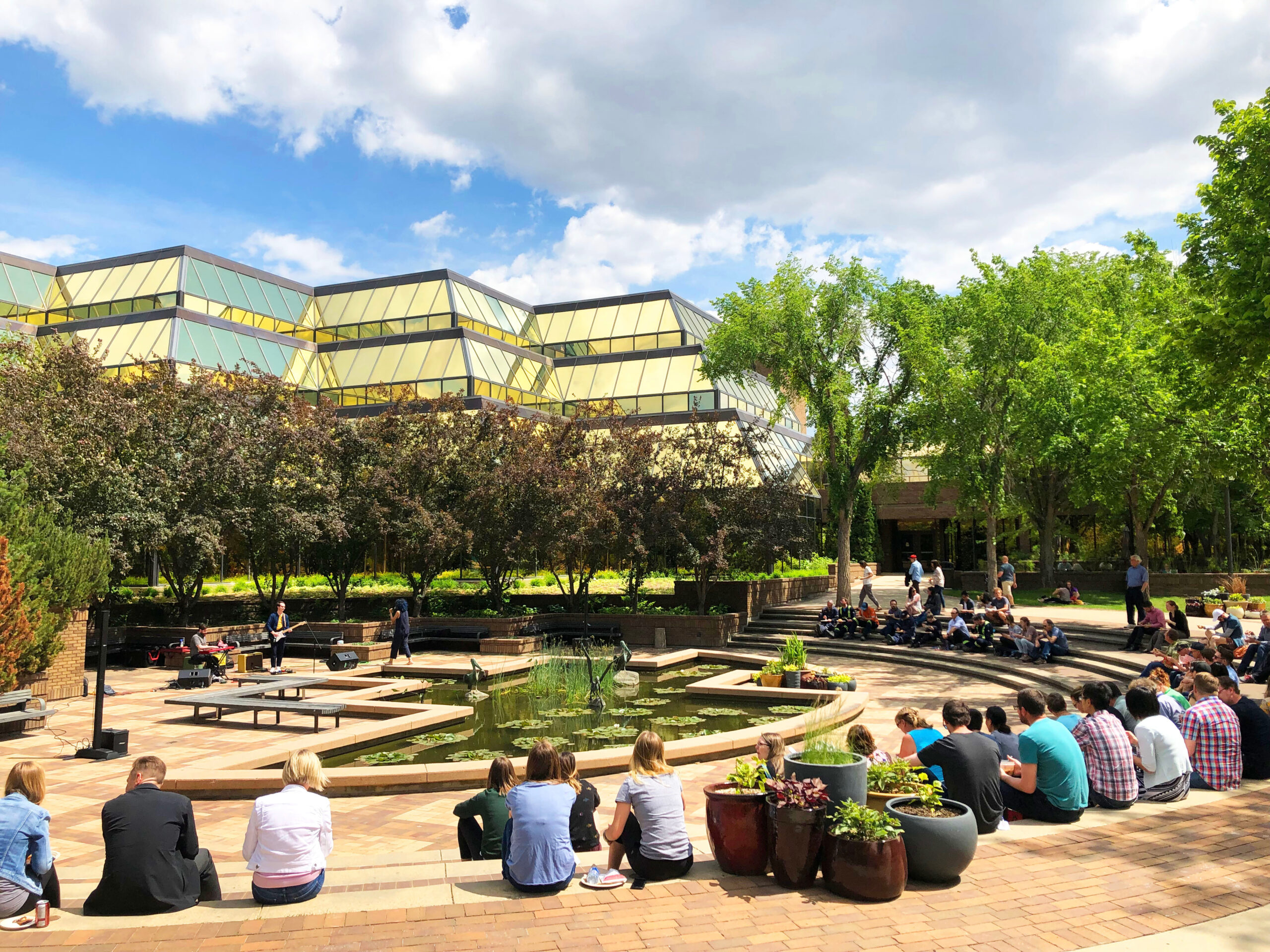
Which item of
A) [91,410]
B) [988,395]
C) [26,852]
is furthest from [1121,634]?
[91,410]

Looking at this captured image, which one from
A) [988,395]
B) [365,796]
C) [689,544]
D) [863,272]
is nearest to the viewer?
[365,796]

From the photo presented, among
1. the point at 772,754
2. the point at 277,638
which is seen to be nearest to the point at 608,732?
the point at 772,754

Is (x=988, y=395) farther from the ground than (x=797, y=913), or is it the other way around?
(x=988, y=395)

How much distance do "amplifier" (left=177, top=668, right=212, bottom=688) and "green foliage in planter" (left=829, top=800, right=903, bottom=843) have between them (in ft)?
46.5

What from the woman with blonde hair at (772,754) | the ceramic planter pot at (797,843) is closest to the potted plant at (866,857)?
the ceramic planter pot at (797,843)

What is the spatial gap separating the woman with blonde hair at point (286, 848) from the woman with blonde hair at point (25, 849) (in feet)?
4.04

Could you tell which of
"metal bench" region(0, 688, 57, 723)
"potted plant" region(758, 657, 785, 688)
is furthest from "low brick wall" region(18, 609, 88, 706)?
"potted plant" region(758, 657, 785, 688)

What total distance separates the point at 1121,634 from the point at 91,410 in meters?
25.4

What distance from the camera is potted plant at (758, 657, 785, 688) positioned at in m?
15.9

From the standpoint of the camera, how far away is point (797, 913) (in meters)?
5.36

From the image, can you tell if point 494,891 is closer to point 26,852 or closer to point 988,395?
point 26,852

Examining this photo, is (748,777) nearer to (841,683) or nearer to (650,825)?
(650,825)

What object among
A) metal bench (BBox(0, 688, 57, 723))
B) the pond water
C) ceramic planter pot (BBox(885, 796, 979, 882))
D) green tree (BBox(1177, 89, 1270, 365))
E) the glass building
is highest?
the glass building

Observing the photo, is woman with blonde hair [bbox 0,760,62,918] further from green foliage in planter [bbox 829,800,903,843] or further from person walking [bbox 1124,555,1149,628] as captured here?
person walking [bbox 1124,555,1149,628]
